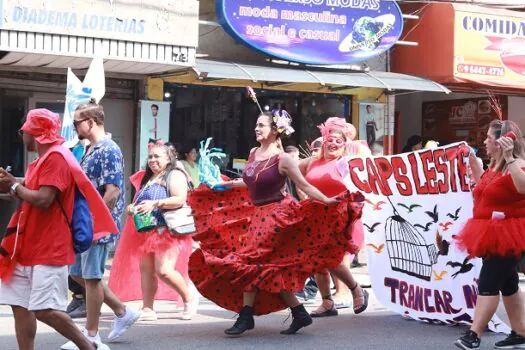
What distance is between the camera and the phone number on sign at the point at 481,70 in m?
18.5

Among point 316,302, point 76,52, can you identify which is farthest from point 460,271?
point 76,52

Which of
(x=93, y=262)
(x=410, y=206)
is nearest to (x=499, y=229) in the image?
(x=410, y=206)

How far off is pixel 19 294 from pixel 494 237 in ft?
11.4

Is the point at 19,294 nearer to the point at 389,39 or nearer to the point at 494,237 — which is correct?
the point at 494,237

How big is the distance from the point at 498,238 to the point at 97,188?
117 inches

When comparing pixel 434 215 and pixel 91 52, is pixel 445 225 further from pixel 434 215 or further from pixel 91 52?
pixel 91 52

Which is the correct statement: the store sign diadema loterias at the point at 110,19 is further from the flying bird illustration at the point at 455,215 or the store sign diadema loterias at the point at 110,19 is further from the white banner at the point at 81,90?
the flying bird illustration at the point at 455,215

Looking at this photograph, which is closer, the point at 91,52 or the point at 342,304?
the point at 342,304

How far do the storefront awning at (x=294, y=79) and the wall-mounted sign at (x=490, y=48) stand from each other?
2.92 ft

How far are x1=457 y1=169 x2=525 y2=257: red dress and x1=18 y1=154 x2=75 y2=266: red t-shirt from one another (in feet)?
10.2

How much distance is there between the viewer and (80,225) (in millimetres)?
6820

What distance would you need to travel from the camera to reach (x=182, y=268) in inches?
395

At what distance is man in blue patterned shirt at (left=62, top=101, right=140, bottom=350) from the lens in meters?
7.79

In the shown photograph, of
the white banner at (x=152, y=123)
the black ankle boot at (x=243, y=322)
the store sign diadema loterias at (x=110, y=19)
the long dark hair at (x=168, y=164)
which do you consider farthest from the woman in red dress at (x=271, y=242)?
the white banner at (x=152, y=123)
